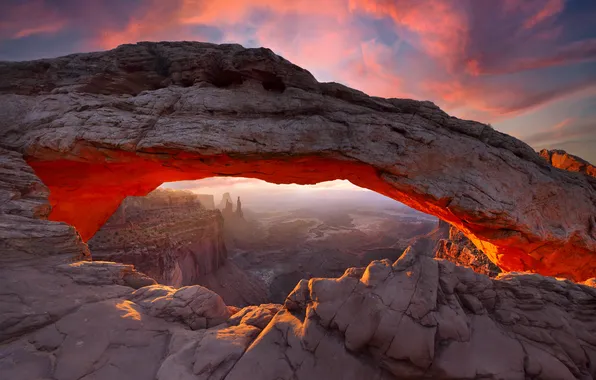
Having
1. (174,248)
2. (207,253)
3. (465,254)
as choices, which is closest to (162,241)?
(174,248)

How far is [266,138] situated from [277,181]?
487 centimetres

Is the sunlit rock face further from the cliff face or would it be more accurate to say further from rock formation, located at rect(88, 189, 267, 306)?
rock formation, located at rect(88, 189, 267, 306)

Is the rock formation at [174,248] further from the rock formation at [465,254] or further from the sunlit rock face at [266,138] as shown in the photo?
the rock formation at [465,254]

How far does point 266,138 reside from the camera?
11.7m

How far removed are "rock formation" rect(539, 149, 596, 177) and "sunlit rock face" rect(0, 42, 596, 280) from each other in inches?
198

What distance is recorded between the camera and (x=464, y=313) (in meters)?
6.45

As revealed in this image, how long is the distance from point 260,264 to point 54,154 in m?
42.7

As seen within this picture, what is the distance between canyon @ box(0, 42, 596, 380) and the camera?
18.3ft

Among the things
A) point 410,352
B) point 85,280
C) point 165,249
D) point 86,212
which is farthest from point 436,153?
point 165,249

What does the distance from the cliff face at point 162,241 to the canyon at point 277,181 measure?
1492 centimetres

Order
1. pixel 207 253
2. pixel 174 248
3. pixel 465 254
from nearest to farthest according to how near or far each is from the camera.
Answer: pixel 465 254, pixel 174 248, pixel 207 253

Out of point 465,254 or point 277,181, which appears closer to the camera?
point 277,181

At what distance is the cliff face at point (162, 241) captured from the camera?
28.9 m

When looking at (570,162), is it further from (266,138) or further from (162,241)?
(162,241)
